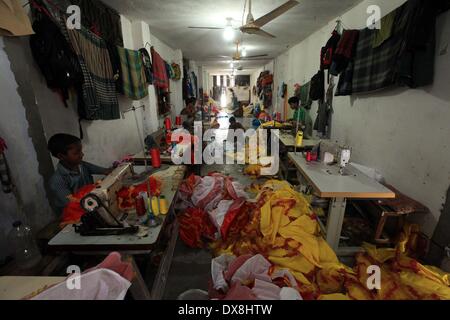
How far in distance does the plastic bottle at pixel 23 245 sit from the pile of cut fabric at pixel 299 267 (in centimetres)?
145

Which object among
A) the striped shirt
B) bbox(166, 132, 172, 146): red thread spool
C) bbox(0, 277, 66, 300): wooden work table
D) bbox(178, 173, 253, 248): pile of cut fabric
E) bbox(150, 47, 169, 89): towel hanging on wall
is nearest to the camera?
bbox(0, 277, 66, 300): wooden work table

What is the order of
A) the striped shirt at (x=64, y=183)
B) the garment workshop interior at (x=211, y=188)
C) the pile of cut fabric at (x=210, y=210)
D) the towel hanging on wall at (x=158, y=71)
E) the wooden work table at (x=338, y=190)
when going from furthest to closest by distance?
1. the towel hanging on wall at (x=158, y=71)
2. the pile of cut fabric at (x=210, y=210)
3. the wooden work table at (x=338, y=190)
4. the striped shirt at (x=64, y=183)
5. the garment workshop interior at (x=211, y=188)

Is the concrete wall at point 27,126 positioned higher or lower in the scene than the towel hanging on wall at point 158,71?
lower

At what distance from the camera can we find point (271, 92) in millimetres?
10148

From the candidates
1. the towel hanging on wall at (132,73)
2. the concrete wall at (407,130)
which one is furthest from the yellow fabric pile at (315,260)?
the towel hanging on wall at (132,73)

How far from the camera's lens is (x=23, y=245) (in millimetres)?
1728

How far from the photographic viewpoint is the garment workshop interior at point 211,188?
1.46 metres

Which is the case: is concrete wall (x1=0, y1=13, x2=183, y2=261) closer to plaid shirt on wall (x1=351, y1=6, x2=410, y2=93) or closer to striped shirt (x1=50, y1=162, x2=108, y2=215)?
striped shirt (x1=50, y1=162, x2=108, y2=215)

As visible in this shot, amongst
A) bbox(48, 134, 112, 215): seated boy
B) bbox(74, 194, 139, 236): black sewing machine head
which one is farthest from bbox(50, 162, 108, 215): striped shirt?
bbox(74, 194, 139, 236): black sewing machine head

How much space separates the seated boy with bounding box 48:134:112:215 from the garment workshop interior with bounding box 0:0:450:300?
11 mm

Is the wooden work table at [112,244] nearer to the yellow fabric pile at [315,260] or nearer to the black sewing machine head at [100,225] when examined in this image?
A: the black sewing machine head at [100,225]

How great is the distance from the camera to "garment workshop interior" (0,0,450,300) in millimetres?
1455
